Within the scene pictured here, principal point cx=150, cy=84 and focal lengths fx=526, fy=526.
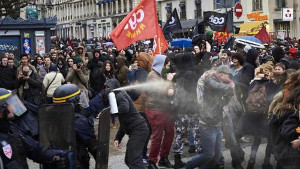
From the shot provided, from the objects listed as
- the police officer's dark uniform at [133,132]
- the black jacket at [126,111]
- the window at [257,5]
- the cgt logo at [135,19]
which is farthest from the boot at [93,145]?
the window at [257,5]

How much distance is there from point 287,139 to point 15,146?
2.47 m

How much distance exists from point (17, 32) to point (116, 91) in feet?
39.1

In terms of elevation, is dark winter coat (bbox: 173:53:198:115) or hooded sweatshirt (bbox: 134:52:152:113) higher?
hooded sweatshirt (bbox: 134:52:152:113)

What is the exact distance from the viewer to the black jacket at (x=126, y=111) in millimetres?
6195

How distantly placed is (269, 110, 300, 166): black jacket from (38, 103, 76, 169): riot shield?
6.29ft

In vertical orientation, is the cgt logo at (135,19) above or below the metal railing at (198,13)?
below

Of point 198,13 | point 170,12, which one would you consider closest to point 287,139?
point 170,12

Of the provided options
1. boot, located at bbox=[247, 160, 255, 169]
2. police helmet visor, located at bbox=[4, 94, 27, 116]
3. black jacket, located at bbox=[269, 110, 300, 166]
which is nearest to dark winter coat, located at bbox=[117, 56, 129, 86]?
boot, located at bbox=[247, 160, 255, 169]

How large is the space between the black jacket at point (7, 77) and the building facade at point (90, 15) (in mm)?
49015

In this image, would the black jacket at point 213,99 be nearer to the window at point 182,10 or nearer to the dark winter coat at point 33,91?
the dark winter coat at point 33,91

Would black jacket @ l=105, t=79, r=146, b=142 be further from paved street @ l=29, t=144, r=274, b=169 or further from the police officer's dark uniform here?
paved street @ l=29, t=144, r=274, b=169

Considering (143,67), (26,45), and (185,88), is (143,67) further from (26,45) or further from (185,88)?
(26,45)

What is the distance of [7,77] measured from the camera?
10.6 metres

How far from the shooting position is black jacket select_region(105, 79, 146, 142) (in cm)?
620
